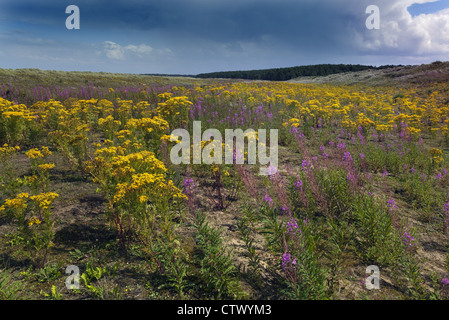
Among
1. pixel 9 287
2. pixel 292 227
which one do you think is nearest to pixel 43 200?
pixel 9 287

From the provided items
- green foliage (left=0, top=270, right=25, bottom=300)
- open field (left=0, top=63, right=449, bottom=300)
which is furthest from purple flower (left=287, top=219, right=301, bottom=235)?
green foliage (left=0, top=270, right=25, bottom=300)

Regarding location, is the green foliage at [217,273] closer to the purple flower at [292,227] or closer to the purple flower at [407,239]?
the purple flower at [292,227]

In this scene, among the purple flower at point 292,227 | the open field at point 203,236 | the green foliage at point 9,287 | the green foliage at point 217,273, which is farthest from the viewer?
the purple flower at point 292,227

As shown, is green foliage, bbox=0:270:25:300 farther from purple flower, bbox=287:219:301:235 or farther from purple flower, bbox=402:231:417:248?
purple flower, bbox=402:231:417:248

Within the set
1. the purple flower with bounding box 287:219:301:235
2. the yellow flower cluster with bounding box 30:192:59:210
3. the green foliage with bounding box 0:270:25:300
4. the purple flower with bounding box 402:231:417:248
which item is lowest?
the green foliage with bounding box 0:270:25:300

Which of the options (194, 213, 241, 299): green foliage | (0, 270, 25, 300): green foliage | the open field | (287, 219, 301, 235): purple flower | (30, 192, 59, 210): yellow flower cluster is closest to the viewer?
(0, 270, 25, 300): green foliage

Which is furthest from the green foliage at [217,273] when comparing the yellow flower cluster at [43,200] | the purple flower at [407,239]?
the purple flower at [407,239]

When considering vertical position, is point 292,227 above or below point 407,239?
above

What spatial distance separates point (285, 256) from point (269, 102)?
Result: 1465cm

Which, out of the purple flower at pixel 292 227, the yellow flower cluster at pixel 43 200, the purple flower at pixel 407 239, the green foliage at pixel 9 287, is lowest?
the green foliage at pixel 9 287

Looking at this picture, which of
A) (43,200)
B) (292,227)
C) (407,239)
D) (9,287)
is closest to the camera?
(9,287)

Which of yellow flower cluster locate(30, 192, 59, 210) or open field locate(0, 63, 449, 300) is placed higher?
yellow flower cluster locate(30, 192, 59, 210)

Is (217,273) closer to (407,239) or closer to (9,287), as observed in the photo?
(9,287)
